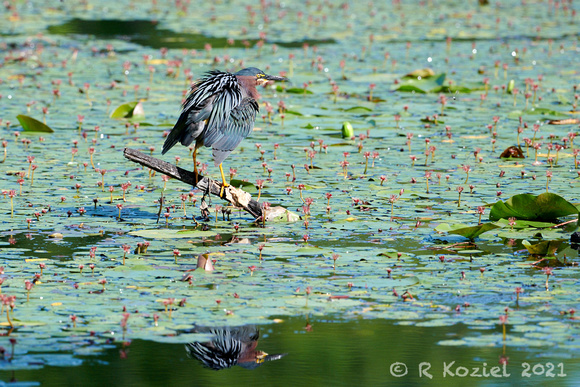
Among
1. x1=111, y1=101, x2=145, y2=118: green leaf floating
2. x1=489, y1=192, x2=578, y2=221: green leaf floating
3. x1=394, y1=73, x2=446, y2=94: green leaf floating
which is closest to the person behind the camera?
x1=489, y1=192, x2=578, y2=221: green leaf floating

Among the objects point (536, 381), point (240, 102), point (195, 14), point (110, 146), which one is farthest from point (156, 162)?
point (195, 14)

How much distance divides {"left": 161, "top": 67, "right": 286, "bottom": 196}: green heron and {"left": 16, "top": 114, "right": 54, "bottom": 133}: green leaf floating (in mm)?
3238

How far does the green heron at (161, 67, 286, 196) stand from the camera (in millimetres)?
7449

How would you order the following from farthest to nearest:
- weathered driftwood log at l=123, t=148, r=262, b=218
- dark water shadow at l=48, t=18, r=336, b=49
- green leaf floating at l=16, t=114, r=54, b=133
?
dark water shadow at l=48, t=18, r=336, b=49 < green leaf floating at l=16, t=114, r=54, b=133 < weathered driftwood log at l=123, t=148, r=262, b=218

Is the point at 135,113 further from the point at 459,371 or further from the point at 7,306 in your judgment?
the point at 459,371

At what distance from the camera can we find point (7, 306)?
17.1 feet

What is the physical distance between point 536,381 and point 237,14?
17.0 m

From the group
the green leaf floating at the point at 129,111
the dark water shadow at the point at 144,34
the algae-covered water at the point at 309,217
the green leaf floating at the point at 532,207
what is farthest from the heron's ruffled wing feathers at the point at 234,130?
the dark water shadow at the point at 144,34

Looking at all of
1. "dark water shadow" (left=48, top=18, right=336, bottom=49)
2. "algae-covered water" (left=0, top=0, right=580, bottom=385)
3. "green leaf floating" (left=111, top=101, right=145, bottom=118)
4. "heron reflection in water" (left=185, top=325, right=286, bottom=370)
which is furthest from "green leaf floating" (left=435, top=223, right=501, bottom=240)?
"dark water shadow" (left=48, top=18, right=336, bottom=49)

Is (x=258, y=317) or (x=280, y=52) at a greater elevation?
(x=280, y=52)

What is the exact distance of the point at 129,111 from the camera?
11.4 metres

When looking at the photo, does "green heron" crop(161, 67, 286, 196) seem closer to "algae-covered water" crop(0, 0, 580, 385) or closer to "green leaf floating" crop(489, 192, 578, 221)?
"algae-covered water" crop(0, 0, 580, 385)

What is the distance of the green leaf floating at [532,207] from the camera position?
273 inches

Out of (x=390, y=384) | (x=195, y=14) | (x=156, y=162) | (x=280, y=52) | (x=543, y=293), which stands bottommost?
(x=390, y=384)
